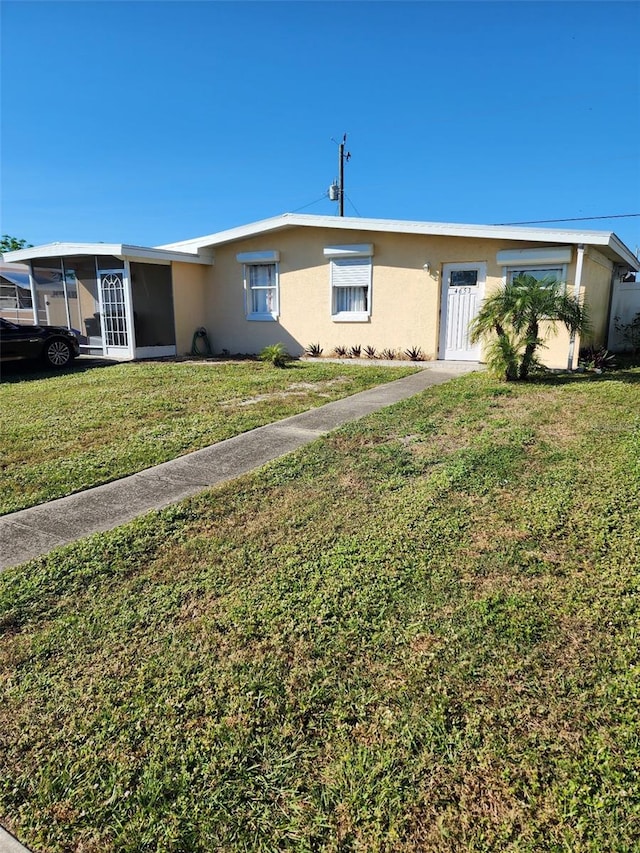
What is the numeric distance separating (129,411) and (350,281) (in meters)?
7.85

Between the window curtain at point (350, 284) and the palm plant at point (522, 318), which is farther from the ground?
the window curtain at point (350, 284)

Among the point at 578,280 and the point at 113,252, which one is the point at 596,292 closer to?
the point at 578,280

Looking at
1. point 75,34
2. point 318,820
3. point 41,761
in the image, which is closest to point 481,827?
point 318,820

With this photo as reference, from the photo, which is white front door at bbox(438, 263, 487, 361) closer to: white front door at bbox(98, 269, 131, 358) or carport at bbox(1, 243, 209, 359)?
carport at bbox(1, 243, 209, 359)

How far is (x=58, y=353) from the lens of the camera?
12492 mm

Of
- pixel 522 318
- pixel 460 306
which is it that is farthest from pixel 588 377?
pixel 460 306

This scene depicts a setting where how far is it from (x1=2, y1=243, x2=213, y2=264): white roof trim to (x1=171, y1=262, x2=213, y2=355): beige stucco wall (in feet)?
1.19

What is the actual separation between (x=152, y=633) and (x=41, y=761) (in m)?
0.76

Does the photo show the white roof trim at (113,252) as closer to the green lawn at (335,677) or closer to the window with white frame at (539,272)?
the window with white frame at (539,272)

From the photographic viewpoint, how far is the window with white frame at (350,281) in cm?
1334

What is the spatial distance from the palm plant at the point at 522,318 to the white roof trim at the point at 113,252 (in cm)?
913

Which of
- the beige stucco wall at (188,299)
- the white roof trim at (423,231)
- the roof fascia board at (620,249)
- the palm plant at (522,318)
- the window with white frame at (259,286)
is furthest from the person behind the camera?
the beige stucco wall at (188,299)

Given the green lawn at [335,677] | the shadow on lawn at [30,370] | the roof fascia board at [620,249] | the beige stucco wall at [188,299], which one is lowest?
the green lawn at [335,677]

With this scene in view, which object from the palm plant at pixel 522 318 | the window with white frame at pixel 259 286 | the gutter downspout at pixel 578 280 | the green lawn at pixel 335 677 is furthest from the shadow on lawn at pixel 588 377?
the window with white frame at pixel 259 286
